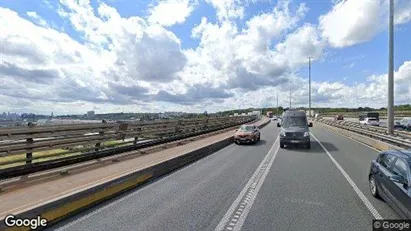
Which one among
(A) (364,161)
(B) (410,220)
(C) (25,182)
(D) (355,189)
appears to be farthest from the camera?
(A) (364,161)

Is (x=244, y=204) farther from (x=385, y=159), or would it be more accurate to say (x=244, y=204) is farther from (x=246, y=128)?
(x=246, y=128)

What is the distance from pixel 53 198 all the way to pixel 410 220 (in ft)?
21.4

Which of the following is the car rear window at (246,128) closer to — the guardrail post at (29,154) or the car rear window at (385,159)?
the car rear window at (385,159)

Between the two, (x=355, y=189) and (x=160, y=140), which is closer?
(x=355, y=189)

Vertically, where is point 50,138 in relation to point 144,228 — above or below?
above

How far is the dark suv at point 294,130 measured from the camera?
1814cm

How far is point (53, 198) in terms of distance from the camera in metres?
6.10

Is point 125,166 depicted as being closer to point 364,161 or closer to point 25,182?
point 25,182

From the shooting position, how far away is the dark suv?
59.5 feet

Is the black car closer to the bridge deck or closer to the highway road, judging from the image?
the highway road

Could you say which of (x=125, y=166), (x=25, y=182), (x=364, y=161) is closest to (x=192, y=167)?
(x=125, y=166)

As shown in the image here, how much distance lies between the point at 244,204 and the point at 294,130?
41.7ft

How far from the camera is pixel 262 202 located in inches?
273

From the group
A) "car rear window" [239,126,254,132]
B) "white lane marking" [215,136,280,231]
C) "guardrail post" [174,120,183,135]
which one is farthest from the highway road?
"car rear window" [239,126,254,132]
